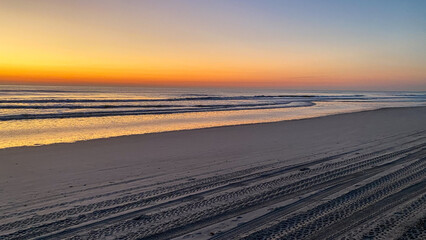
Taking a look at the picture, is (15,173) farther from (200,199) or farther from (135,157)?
(200,199)

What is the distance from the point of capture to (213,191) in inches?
208

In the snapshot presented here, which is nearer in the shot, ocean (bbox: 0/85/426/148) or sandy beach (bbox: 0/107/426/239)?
sandy beach (bbox: 0/107/426/239)

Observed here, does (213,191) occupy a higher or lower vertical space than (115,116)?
higher

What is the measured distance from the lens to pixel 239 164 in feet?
24.4

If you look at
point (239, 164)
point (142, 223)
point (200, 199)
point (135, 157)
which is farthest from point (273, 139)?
point (142, 223)

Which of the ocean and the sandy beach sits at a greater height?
the sandy beach

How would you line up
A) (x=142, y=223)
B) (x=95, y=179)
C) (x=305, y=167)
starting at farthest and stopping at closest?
(x=305, y=167) → (x=95, y=179) → (x=142, y=223)

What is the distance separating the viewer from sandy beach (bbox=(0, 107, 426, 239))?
12.4 ft

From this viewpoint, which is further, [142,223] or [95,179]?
[95,179]

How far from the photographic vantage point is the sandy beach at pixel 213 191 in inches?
149

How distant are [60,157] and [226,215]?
5.74 m

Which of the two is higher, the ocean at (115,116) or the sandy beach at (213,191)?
the sandy beach at (213,191)

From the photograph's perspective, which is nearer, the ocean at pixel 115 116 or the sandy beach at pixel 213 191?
the sandy beach at pixel 213 191

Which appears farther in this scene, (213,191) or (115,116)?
(115,116)
